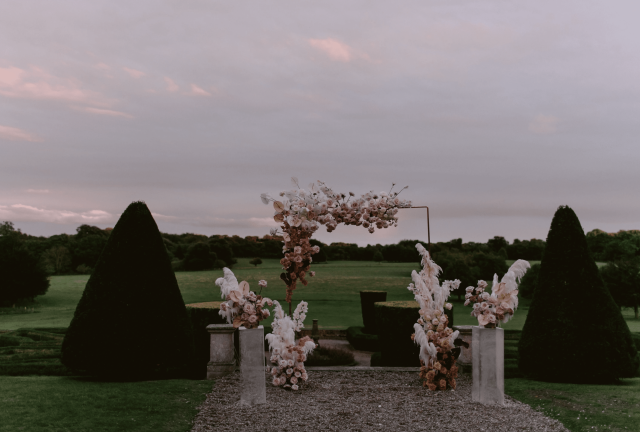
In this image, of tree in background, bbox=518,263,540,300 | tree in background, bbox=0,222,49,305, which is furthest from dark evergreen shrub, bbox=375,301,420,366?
tree in background, bbox=0,222,49,305

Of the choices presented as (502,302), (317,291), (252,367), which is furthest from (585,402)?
(317,291)

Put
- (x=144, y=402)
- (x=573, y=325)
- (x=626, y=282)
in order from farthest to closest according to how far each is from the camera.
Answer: (x=626, y=282) → (x=573, y=325) → (x=144, y=402)

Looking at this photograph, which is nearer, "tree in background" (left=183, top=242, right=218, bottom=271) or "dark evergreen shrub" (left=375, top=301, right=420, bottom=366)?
"dark evergreen shrub" (left=375, top=301, right=420, bottom=366)

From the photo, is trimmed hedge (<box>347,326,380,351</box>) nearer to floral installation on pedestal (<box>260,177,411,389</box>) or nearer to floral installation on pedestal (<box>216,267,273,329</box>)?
floral installation on pedestal (<box>260,177,411,389</box>)

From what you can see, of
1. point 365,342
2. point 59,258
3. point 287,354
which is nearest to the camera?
point 287,354

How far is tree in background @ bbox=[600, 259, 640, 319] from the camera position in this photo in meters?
21.5

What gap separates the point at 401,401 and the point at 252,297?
3110 millimetres

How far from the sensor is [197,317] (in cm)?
1057

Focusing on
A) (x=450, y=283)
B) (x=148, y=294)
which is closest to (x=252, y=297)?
(x=148, y=294)

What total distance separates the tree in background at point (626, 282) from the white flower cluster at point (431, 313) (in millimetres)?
17122

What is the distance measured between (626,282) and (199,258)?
87.3 feet

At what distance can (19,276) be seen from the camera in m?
25.6

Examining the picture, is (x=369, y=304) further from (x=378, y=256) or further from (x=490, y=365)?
(x=378, y=256)

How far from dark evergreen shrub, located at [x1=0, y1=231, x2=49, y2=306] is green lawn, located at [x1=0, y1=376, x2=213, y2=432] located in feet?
64.0
